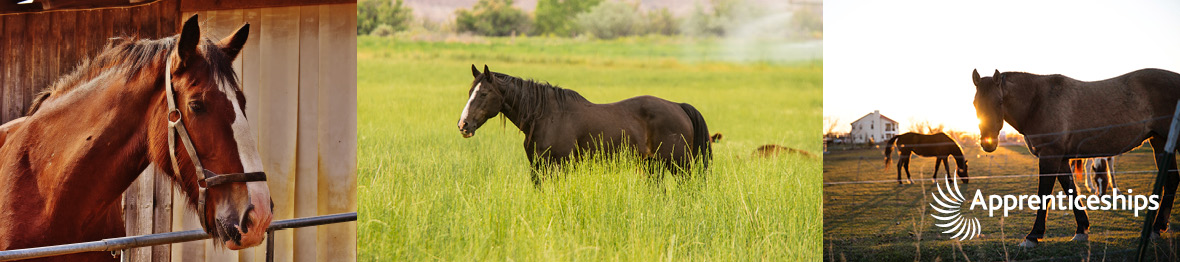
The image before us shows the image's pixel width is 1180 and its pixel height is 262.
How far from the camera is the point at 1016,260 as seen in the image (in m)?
3.35

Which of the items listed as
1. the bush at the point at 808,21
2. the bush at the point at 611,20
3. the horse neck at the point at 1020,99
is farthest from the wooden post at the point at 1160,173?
the bush at the point at 611,20

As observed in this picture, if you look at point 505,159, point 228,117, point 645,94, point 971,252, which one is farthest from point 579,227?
point 971,252

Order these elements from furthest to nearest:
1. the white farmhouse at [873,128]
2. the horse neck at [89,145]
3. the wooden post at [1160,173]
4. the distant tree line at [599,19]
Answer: the wooden post at [1160,173]
the white farmhouse at [873,128]
the distant tree line at [599,19]
the horse neck at [89,145]

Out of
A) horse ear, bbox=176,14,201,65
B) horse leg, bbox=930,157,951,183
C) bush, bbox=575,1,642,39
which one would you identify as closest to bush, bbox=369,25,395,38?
horse ear, bbox=176,14,201,65

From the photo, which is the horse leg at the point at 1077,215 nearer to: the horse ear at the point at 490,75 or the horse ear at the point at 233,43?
the horse ear at the point at 490,75

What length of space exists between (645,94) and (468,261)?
0.90 meters

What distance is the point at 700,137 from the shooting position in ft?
9.89

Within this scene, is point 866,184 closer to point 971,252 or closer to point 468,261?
point 971,252

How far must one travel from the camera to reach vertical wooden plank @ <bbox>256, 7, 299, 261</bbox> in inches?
122

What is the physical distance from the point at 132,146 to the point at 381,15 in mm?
896

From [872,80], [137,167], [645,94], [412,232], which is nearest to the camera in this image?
[137,167]

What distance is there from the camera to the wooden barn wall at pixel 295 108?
119 inches

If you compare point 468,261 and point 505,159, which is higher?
point 505,159

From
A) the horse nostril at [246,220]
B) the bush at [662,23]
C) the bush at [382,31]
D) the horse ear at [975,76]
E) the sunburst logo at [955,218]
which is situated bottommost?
the sunburst logo at [955,218]
